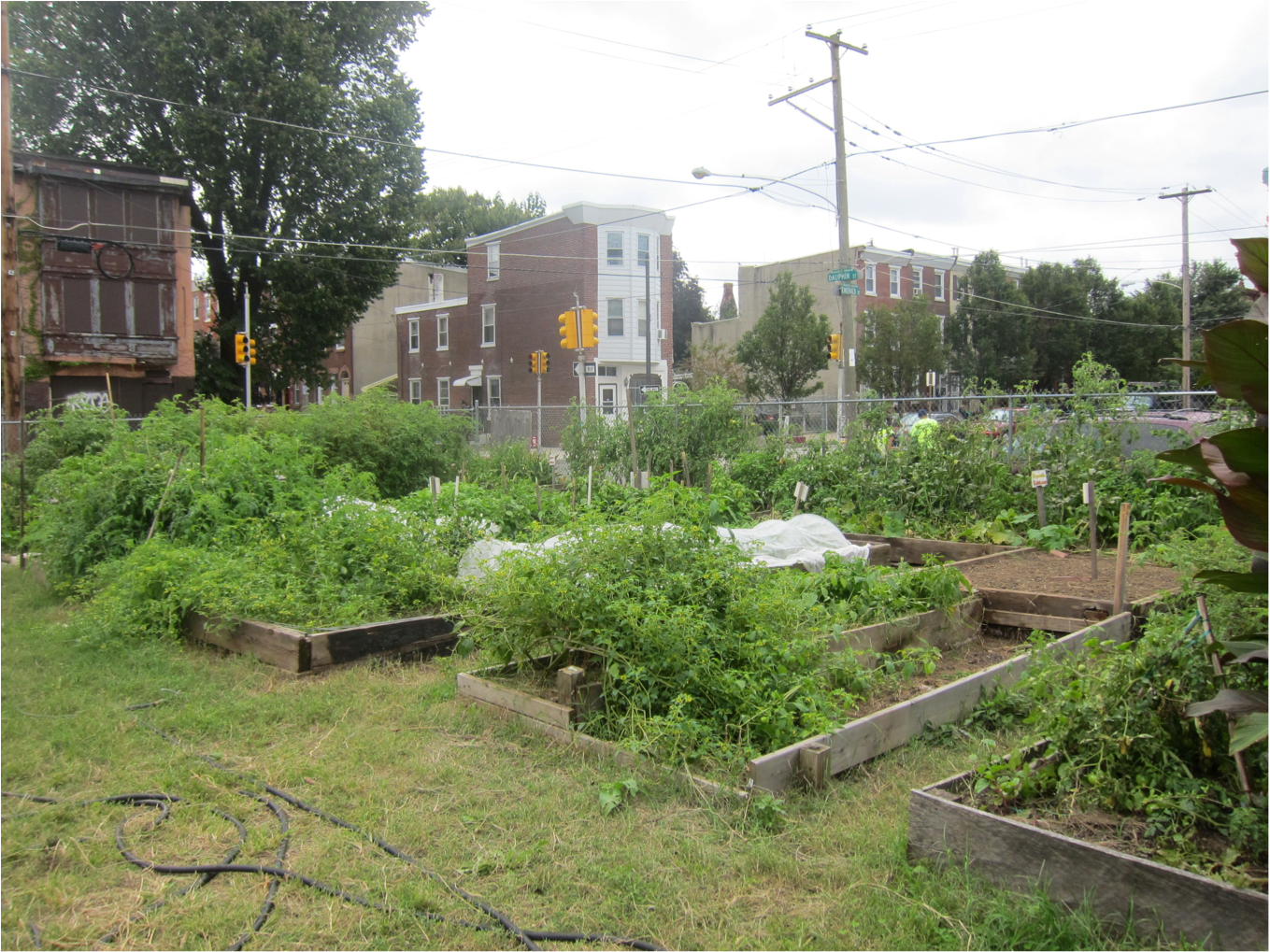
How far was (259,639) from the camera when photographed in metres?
5.79

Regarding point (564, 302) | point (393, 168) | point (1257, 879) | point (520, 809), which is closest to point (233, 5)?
point (393, 168)

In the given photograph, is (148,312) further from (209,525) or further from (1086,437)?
(1086,437)

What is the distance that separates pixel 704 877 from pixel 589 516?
7.33ft

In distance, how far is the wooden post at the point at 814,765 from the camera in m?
3.80

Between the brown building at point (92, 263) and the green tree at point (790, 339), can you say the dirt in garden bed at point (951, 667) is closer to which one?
the brown building at point (92, 263)

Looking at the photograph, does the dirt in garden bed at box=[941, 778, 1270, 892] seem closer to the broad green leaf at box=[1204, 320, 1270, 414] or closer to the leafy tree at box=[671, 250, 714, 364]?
the broad green leaf at box=[1204, 320, 1270, 414]

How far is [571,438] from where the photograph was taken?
1520 centimetres

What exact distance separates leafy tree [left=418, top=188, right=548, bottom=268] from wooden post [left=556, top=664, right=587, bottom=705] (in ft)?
144

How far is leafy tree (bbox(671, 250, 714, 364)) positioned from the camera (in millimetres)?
70500

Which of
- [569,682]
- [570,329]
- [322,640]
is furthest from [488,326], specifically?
[569,682]

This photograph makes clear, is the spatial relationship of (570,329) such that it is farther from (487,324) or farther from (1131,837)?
→ (1131,837)

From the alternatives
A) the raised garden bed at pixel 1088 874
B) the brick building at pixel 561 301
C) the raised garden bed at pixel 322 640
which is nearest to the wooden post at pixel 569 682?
the raised garden bed at pixel 322 640

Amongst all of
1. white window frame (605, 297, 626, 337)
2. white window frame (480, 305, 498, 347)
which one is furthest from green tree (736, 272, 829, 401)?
white window frame (480, 305, 498, 347)

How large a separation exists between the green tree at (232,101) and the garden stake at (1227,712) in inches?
118
